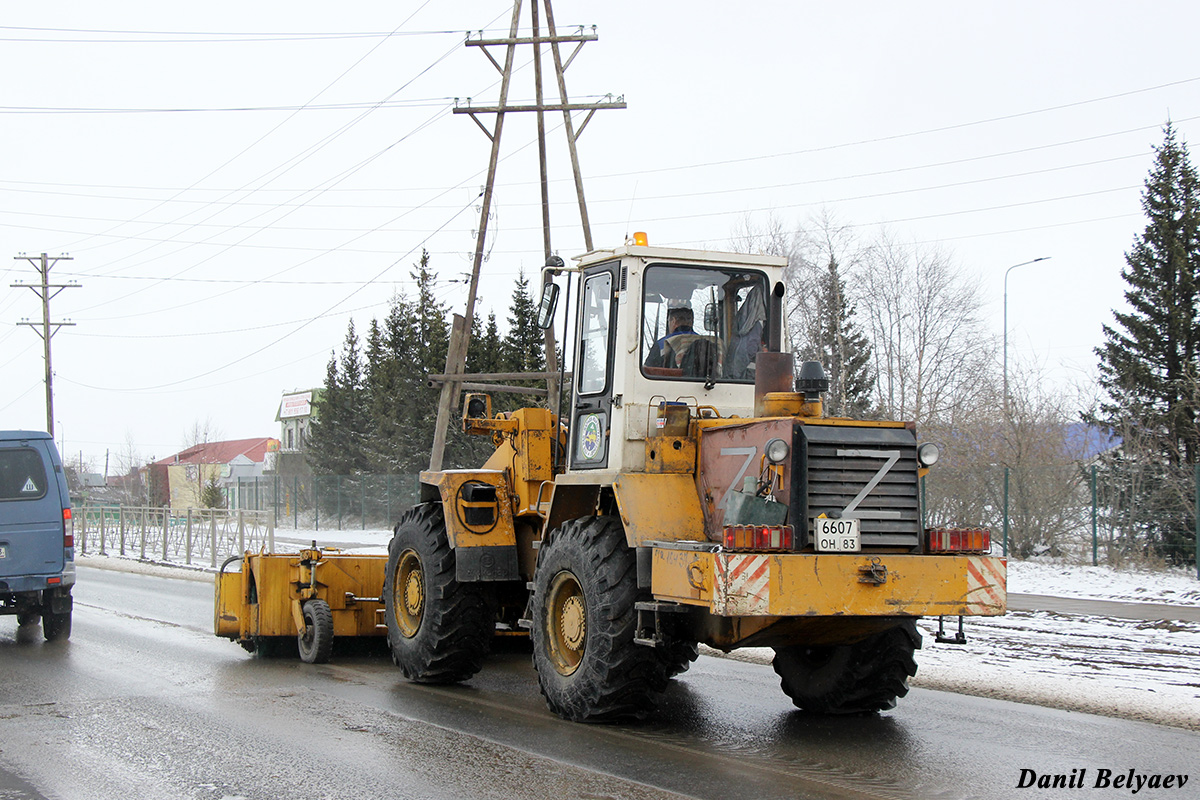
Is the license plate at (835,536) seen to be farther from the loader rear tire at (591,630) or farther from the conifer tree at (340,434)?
the conifer tree at (340,434)

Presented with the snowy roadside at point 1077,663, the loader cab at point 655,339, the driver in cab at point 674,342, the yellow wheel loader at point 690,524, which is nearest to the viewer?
the yellow wheel loader at point 690,524

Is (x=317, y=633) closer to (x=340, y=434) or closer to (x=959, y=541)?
(x=959, y=541)

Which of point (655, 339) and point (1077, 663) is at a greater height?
point (655, 339)

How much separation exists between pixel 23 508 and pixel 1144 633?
12598mm

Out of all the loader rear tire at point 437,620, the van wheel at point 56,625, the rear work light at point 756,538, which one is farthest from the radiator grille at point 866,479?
the van wheel at point 56,625

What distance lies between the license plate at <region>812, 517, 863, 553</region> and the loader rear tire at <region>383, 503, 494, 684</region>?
3636mm

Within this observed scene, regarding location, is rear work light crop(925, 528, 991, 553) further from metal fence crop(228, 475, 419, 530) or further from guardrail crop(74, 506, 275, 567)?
metal fence crop(228, 475, 419, 530)

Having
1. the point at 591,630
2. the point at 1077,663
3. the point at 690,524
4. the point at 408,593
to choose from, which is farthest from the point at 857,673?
the point at 408,593

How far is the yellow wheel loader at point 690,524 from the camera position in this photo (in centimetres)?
731

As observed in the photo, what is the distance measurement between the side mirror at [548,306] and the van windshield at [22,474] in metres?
7.90

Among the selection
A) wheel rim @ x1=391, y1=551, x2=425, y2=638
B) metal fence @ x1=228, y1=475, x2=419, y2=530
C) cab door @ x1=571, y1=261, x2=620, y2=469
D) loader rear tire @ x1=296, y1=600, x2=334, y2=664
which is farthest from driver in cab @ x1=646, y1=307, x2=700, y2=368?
metal fence @ x1=228, y1=475, x2=419, y2=530

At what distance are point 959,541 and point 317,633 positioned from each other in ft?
19.3

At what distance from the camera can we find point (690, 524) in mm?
8039

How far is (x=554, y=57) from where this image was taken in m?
23.3
